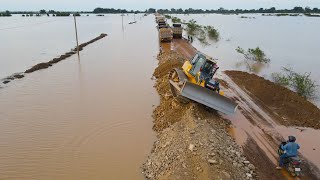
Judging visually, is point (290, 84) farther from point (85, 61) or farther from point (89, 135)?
point (85, 61)

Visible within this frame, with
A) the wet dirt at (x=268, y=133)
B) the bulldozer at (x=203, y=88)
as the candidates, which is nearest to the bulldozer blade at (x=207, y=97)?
the bulldozer at (x=203, y=88)

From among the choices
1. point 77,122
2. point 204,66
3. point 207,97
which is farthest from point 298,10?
point 77,122

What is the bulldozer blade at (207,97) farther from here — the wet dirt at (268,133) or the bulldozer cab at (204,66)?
the bulldozer cab at (204,66)

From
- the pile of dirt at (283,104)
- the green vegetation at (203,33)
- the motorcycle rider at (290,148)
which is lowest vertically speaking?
the green vegetation at (203,33)

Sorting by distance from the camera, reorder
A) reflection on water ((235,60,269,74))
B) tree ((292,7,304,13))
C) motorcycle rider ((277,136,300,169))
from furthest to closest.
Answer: tree ((292,7,304,13))
reflection on water ((235,60,269,74))
motorcycle rider ((277,136,300,169))

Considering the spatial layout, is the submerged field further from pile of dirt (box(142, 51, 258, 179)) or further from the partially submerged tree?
the partially submerged tree

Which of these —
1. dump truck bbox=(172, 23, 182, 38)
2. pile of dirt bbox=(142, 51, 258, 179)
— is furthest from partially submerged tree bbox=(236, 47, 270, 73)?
A: dump truck bbox=(172, 23, 182, 38)
